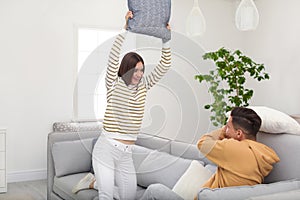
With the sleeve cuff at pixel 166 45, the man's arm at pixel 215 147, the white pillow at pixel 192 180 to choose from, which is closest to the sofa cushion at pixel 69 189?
the white pillow at pixel 192 180

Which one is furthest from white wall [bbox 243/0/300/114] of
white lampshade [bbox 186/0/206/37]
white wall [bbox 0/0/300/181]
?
white lampshade [bbox 186/0/206/37]

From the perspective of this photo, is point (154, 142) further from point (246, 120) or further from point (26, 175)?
point (26, 175)

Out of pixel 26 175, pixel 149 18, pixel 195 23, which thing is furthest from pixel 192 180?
pixel 26 175

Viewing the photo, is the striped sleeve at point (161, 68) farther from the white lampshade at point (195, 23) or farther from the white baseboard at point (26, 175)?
the white baseboard at point (26, 175)

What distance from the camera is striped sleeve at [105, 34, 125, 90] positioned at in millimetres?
1431

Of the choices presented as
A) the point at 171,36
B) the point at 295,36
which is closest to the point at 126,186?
the point at 171,36

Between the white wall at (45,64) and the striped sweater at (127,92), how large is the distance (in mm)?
3374

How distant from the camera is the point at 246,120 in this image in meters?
2.12

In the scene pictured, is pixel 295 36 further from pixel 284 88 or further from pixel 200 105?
pixel 200 105

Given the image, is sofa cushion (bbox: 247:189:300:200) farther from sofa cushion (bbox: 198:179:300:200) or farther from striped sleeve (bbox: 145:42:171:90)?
striped sleeve (bbox: 145:42:171:90)

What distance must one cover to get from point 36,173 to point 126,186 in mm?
2705

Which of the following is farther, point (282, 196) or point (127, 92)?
point (282, 196)

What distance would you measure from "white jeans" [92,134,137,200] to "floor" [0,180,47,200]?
182cm

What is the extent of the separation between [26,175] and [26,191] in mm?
521
